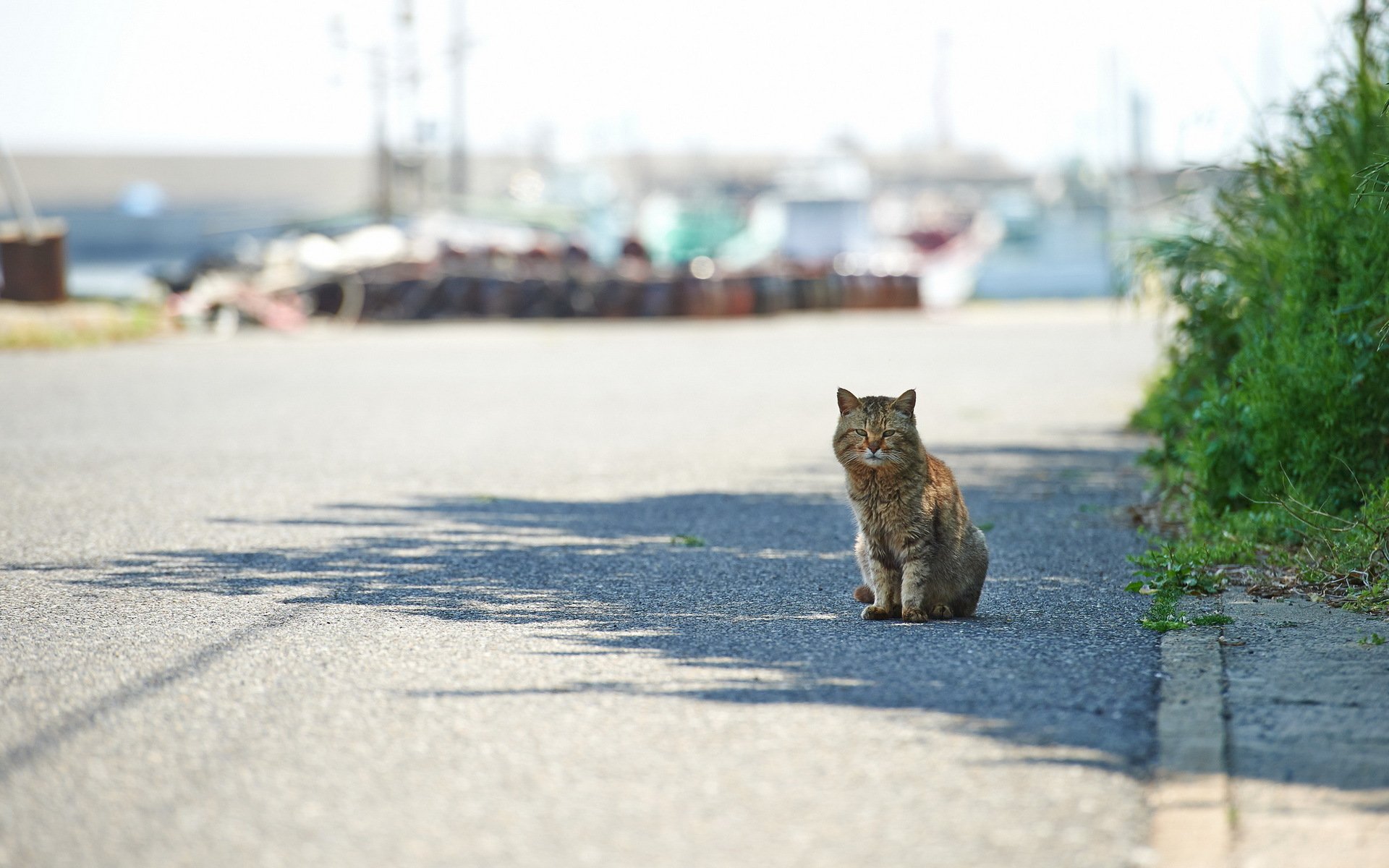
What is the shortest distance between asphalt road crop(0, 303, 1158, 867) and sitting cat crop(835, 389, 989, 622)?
0.47 ft

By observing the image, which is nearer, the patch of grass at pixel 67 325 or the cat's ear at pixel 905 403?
the cat's ear at pixel 905 403

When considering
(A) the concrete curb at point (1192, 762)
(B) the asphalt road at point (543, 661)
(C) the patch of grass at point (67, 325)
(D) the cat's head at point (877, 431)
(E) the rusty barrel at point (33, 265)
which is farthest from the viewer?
(E) the rusty barrel at point (33, 265)

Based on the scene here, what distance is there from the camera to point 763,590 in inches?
272

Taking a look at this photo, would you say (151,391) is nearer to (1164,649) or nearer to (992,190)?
(1164,649)

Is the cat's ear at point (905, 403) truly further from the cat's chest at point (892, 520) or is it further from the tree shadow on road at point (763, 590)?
the tree shadow on road at point (763, 590)

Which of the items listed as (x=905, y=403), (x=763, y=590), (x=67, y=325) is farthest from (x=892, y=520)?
(x=67, y=325)

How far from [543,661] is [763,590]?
1.65m

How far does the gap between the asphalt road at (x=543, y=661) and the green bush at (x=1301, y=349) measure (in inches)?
26.1

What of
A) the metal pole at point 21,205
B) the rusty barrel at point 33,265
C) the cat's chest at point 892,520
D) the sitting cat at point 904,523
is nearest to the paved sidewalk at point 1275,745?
the sitting cat at point 904,523

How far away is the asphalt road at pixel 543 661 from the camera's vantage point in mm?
3939

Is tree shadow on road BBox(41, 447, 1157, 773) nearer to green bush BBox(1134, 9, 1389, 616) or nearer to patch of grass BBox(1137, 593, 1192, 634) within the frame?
patch of grass BBox(1137, 593, 1192, 634)

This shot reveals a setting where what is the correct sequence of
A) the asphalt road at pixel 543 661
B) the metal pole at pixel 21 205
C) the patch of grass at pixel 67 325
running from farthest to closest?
the metal pole at pixel 21 205 < the patch of grass at pixel 67 325 < the asphalt road at pixel 543 661

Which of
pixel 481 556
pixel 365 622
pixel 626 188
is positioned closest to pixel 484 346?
pixel 481 556

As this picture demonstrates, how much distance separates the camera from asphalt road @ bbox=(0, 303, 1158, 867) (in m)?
3.94
